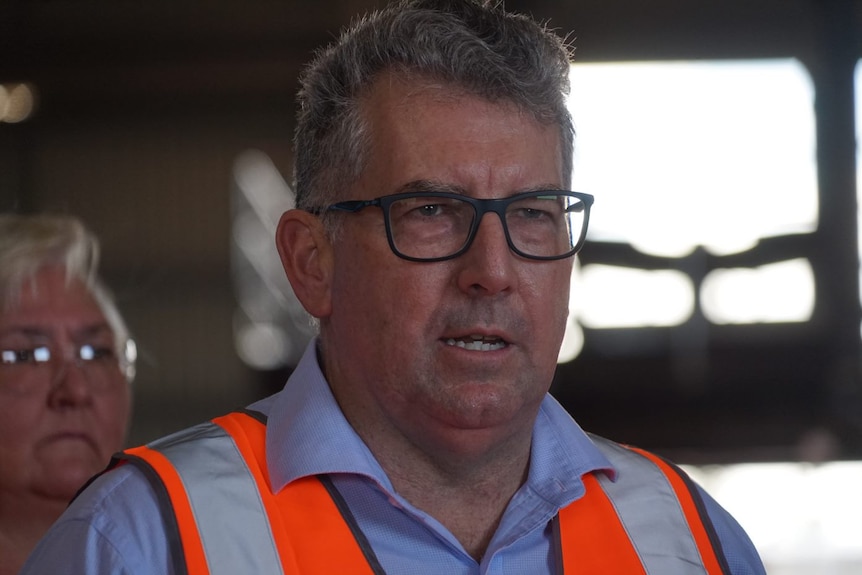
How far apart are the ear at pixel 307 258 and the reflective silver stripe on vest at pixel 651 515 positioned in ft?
1.51

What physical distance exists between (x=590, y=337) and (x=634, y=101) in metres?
1.08

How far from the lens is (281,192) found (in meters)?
5.54

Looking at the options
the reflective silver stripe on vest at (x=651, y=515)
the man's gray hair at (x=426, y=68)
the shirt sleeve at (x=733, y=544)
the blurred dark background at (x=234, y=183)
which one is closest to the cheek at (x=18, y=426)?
the man's gray hair at (x=426, y=68)

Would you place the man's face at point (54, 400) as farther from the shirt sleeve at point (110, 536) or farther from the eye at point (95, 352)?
the shirt sleeve at point (110, 536)

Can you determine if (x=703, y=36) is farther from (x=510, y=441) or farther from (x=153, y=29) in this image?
(x=510, y=441)

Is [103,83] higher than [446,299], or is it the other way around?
[103,83]

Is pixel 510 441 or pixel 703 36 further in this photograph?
pixel 703 36

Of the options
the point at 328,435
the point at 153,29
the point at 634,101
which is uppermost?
the point at 153,29

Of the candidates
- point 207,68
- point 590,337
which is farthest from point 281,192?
point 590,337

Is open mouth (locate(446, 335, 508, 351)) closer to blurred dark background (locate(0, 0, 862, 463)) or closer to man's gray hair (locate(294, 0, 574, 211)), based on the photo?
man's gray hair (locate(294, 0, 574, 211))

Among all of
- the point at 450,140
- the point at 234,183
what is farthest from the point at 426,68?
the point at 234,183

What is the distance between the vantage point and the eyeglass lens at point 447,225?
55.1 inches

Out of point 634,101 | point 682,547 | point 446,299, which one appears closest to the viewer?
point 446,299

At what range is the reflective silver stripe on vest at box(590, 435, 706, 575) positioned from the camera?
1.50 m
